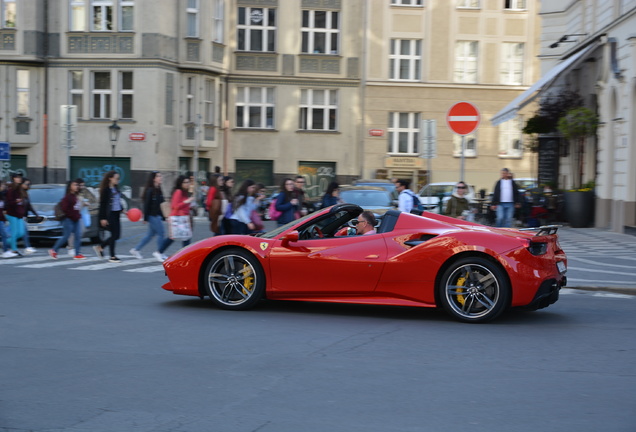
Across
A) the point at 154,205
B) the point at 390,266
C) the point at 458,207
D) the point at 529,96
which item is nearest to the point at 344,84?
the point at 529,96

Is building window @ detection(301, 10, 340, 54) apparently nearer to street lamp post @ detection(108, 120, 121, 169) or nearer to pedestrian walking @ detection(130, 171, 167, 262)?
street lamp post @ detection(108, 120, 121, 169)

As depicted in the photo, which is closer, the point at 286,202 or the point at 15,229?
the point at 286,202

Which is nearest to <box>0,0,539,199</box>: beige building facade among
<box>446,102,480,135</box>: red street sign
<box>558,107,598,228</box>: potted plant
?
<box>558,107,598,228</box>: potted plant

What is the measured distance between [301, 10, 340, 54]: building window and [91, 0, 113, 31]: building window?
1013 centimetres

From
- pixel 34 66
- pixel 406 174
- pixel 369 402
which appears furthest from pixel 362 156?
pixel 369 402

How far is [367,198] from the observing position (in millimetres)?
22109

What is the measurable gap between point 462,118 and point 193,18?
26.8 metres

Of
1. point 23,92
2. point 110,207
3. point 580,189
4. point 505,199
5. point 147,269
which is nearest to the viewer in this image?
point 147,269

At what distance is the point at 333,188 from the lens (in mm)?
17359

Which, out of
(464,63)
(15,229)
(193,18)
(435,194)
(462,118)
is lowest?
(15,229)

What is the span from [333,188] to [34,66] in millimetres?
26236

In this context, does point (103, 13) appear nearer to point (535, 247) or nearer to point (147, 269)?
point (147, 269)

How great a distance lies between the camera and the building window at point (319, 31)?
44906 millimetres

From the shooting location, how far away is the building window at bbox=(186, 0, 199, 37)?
4038 cm
